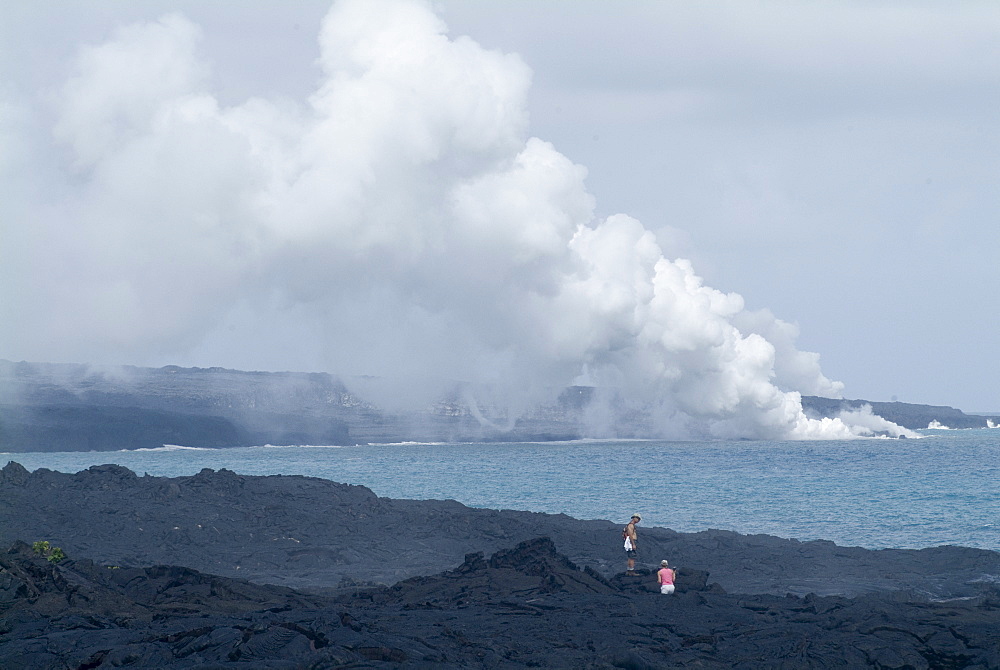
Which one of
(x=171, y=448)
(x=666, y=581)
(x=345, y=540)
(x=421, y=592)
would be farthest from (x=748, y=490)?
(x=171, y=448)

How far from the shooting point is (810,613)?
21.3 m

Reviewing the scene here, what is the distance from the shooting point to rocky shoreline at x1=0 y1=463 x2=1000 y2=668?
1639cm

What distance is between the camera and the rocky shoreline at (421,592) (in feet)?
53.8

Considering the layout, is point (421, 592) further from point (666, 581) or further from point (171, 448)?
point (171, 448)

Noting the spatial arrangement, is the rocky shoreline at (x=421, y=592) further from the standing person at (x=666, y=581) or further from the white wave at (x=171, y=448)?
the white wave at (x=171, y=448)

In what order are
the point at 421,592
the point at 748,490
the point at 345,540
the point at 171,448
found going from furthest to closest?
the point at 171,448
the point at 748,490
the point at 345,540
the point at 421,592

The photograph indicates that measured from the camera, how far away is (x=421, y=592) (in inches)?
926

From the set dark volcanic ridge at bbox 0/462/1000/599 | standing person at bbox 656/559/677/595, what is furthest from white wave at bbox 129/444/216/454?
standing person at bbox 656/559/677/595

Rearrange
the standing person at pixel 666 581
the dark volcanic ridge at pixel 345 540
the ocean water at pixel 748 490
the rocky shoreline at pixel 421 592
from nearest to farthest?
1. the rocky shoreline at pixel 421 592
2. the standing person at pixel 666 581
3. the dark volcanic ridge at pixel 345 540
4. the ocean water at pixel 748 490

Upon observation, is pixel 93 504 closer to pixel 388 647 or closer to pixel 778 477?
pixel 388 647

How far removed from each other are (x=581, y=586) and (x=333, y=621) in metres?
7.91

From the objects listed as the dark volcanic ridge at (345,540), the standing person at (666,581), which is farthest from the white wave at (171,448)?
the standing person at (666,581)

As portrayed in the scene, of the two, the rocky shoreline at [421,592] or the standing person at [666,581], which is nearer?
the rocky shoreline at [421,592]

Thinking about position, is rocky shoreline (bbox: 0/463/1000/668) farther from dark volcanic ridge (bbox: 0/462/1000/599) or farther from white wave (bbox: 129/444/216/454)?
white wave (bbox: 129/444/216/454)
